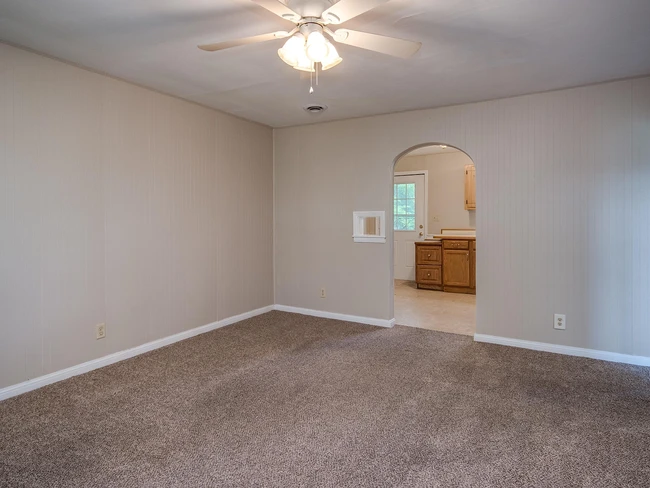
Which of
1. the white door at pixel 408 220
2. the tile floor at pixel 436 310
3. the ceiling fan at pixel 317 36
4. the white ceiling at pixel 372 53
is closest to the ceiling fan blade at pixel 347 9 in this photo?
the ceiling fan at pixel 317 36

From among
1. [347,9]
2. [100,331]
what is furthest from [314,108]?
[100,331]

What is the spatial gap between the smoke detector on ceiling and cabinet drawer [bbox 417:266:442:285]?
348cm

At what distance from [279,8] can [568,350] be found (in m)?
3.51

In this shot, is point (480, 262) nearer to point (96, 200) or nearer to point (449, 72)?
point (449, 72)

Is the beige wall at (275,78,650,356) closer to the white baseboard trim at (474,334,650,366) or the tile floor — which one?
the white baseboard trim at (474,334,650,366)

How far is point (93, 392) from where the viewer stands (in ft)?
8.95

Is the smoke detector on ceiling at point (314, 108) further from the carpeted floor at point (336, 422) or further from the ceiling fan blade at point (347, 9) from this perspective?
the carpeted floor at point (336, 422)

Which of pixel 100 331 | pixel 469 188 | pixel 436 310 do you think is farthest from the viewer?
pixel 469 188

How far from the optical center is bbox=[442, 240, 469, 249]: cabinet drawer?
20.6ft

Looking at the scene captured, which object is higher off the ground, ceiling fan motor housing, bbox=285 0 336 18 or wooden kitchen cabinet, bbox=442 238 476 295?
ceiling fan motor housing, bbox=285 0 336 18

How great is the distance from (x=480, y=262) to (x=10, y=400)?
3860 millimetres

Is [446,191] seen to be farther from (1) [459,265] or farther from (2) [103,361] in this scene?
(2) [103,361]

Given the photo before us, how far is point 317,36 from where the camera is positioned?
2.03 m

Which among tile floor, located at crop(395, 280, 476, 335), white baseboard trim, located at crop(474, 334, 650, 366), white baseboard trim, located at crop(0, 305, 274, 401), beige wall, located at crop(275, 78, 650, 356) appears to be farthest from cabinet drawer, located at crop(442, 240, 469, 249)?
white baseboard trim, located at crop(0, 305, 274, 401)
